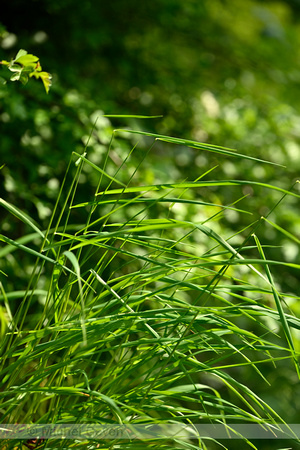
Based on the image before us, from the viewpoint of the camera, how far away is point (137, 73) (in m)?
1.80

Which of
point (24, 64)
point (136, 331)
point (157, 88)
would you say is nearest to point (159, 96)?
point (157, 88)

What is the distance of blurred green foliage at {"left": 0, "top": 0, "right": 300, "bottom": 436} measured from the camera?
49.5 inches

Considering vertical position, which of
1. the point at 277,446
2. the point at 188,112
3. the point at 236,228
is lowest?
the point at 277,446

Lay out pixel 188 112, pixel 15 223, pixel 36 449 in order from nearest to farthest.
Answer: pixel 36 449
pixel 15 223
pixel 188 112

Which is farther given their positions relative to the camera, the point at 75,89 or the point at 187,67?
the point at 187,67

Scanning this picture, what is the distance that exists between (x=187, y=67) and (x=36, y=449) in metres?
1.80

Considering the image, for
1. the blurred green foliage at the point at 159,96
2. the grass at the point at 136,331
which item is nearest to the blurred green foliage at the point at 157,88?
the blurred green foliage at the point at 159,96

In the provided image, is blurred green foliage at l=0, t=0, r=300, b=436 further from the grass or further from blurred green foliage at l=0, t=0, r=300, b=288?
the grass

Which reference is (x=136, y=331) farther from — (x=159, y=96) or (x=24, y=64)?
(x=159, y=96)

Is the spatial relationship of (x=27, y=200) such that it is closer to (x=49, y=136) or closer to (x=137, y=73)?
(x=49, y=136)

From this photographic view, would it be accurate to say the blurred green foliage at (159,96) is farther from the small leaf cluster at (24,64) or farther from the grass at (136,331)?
the grass at (136,331)

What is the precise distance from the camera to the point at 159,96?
74.5 inches

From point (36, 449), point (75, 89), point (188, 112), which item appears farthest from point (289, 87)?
point (36, 449)

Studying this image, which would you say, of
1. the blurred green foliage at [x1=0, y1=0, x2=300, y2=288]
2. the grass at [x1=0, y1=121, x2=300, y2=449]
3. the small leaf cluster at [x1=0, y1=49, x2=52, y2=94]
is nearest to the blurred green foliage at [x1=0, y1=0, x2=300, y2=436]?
the blurred green foliage at [x1=0, y1=0, x2=300, y2=288]
